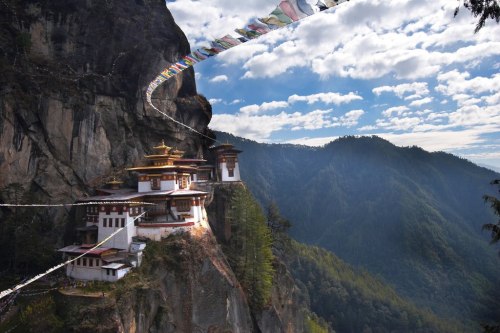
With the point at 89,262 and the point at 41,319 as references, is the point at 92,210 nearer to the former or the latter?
the point at 89,262

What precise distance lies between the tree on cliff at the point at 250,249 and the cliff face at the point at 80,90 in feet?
35.6

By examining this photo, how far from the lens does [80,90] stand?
37312 millimetres

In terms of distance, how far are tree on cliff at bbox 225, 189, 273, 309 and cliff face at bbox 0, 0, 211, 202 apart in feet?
35.6

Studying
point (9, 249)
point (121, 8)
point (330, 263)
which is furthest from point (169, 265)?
point (330, 263)

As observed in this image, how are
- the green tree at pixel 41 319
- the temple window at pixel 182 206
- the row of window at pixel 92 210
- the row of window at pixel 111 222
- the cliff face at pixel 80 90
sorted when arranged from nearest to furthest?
the green tree at pixel 41 319 < the row of window at pixel 111 222 < the row of window at pixel 92 210 < the temple window at pixel 182 206 < the cliff face at pixel 80 90

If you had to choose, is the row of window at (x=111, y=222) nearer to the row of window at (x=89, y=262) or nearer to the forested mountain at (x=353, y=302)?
the row of window at (x=89, y=262)

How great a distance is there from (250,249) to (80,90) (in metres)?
21.9

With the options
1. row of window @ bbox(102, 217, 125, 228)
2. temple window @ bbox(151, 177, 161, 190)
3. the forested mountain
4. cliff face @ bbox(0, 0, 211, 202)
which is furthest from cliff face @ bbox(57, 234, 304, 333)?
the forested mountain

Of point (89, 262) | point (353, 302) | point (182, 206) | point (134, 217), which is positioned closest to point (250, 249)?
point (182, 206)

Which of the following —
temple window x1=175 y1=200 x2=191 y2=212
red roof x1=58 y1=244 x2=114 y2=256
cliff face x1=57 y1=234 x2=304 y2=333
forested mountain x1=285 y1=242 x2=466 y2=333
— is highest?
temple window x1=175 y1=200 x2=191 y2=212

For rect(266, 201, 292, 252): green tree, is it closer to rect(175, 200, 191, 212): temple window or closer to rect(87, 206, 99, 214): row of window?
rect(175, 200, 191, 212): temple window

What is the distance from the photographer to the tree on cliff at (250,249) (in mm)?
35875

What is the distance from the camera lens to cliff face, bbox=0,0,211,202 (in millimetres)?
33688

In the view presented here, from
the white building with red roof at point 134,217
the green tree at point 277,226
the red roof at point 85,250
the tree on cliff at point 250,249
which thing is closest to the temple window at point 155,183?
the white building with red roof at point 134,217
